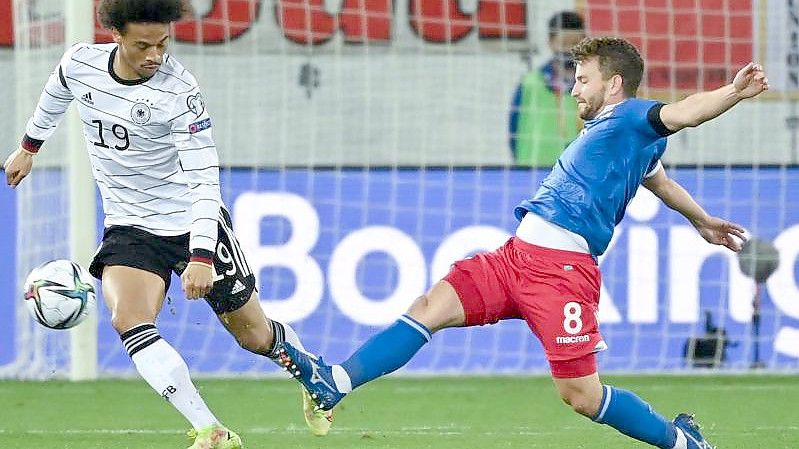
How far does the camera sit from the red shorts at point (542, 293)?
533cm

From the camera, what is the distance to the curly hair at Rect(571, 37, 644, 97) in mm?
5379

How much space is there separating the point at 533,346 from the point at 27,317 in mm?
3122

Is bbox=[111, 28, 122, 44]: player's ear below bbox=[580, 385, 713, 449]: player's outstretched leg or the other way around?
the other way around

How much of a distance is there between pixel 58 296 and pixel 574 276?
6.25 ft

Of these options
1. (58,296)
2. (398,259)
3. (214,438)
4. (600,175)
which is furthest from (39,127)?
(398,259)

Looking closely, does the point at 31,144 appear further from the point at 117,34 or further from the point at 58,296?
the point at 117,34

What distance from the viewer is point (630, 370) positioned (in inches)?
398

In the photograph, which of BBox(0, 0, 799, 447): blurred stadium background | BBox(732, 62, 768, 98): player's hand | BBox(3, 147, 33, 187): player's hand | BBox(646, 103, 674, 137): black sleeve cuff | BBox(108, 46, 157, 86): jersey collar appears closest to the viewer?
BBox(732, 62, 768, 98): player's hand

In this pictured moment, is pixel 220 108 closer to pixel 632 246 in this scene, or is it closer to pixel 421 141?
pixel 421 141

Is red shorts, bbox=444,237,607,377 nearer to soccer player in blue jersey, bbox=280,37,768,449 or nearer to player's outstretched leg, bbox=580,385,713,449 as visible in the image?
soccer player in blue jersey, bbox=280,37,768,449

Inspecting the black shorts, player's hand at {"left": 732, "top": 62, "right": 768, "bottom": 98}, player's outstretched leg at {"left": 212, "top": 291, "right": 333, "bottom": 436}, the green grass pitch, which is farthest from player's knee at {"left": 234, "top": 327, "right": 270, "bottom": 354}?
player's hand at {"left": 732, "top": 62, "right": 768, "bottom": 98}

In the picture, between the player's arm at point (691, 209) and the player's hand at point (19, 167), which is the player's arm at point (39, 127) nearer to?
the player's hand at point (19, 167)

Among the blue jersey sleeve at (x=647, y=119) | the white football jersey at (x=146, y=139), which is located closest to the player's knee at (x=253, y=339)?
the white football jersey at (x=146, y=139)

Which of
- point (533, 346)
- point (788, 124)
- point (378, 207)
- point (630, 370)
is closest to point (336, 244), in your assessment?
point (378, 207)
